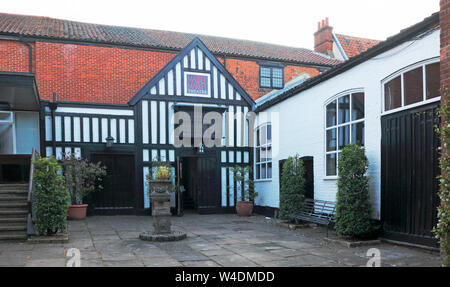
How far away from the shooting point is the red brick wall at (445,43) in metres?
4.80

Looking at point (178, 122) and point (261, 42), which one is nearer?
point (178, 122)

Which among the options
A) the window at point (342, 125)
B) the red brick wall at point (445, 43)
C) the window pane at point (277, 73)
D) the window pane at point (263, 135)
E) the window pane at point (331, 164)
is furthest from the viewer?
the window pane at point (277, 73)

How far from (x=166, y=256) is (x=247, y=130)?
351 inches

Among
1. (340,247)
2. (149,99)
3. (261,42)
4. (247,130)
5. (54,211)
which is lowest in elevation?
(340,247)

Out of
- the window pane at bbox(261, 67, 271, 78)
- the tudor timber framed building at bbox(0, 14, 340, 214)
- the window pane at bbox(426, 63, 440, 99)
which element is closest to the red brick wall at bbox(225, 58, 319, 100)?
the window pane at bbox(261, 67, 271, 78)

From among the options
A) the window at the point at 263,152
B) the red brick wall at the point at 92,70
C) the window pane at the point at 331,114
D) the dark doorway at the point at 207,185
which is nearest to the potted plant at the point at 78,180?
the dark doorway at the point at 207,185

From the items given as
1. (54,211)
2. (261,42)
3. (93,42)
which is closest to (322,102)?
(54,211)

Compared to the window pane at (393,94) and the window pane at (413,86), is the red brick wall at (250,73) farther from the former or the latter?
the window pane at (413,86)

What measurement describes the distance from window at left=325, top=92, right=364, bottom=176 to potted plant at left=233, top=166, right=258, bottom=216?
4.33m

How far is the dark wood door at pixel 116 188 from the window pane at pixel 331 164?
6.95m

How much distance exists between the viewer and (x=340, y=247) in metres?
7.19

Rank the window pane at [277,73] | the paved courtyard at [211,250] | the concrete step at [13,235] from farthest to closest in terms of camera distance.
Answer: the window pane at [277,73] < the concrete step at [13,235] < the paved courtyard at [211,250]

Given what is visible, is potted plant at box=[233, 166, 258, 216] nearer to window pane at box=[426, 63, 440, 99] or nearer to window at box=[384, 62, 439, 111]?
window at box=[384, 62, 439, 111]
